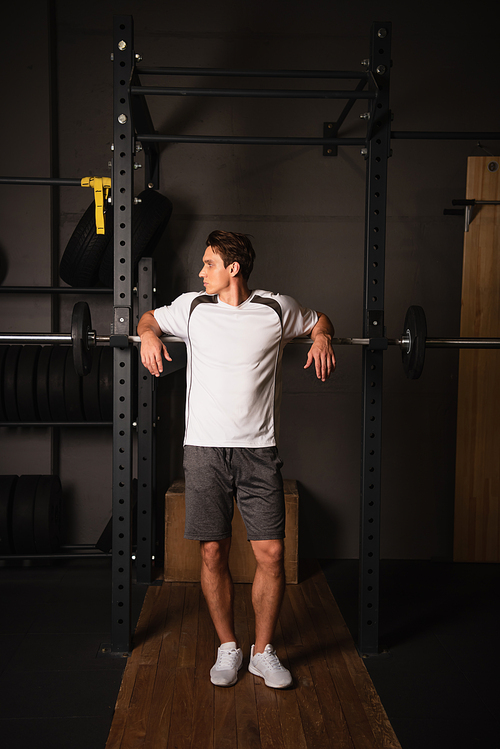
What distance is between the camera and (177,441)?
3666mm

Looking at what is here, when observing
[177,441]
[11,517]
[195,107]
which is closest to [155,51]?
[195,107]

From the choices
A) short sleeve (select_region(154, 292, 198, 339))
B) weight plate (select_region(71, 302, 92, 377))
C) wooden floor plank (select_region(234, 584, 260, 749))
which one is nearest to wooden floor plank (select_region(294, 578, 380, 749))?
wooden floor plank (select_region(234, 584, 260, 749))

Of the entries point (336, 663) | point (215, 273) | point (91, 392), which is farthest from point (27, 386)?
point (336, 663)

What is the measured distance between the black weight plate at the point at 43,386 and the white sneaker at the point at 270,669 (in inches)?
69.2

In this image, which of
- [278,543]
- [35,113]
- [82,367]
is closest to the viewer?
[278,543]

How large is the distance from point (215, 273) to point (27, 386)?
152 centimetres

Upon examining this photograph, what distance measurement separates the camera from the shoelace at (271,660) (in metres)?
2.24

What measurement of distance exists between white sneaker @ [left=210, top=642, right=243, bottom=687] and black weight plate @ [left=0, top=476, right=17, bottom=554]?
60.2 inches

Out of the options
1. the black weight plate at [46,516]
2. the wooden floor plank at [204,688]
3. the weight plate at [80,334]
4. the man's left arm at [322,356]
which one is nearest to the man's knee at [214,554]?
the wooden floor plank at [204,688]

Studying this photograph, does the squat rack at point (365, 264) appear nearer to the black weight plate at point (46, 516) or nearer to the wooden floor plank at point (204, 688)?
the wooden floor plank at point (204, 688)

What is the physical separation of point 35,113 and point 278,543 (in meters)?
2.96

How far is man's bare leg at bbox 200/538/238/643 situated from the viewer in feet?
7.43

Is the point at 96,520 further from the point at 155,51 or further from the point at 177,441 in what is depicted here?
the point at 155,51

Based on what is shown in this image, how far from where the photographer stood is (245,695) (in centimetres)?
216
